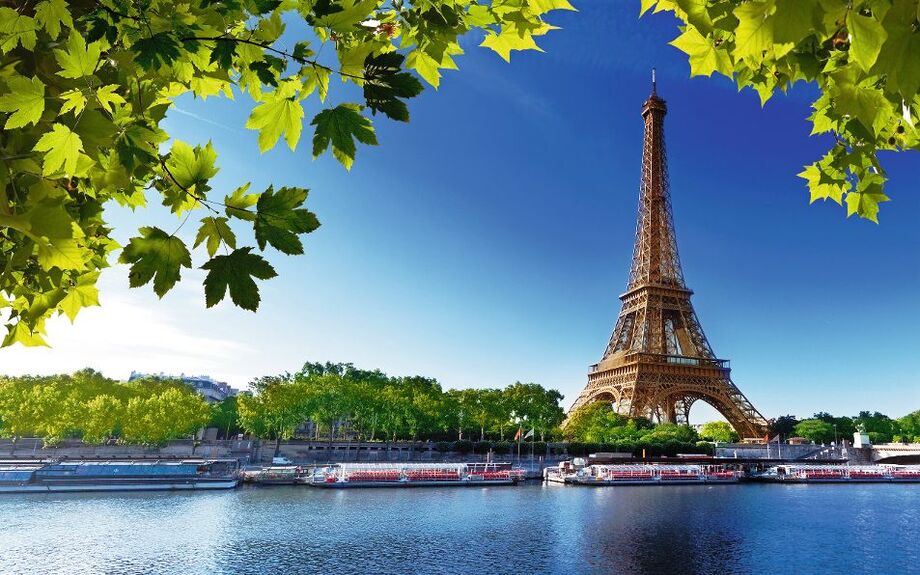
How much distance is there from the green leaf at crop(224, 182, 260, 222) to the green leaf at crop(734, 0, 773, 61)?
165 centimetres

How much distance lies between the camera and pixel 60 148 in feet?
5.51

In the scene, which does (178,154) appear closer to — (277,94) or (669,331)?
(277,94)

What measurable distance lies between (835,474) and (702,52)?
81.6 meters

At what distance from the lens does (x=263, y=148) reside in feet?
6.70

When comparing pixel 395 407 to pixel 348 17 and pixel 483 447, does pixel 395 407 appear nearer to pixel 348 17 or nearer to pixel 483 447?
pixel 483 447

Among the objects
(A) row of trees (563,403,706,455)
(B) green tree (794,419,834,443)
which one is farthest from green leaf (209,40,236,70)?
(B) green tree (794,419,834,443)

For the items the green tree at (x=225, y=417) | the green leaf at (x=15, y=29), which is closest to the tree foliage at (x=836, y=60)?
the green leaf at (x=15, y=29)

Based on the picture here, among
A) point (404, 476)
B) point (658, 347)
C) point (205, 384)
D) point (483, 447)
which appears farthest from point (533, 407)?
point (205, 384)

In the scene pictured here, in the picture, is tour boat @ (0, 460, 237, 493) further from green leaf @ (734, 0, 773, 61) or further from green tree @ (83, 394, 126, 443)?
green leaf @ (734, 0, 773, 61)

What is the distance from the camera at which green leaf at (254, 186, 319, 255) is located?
5.85 ft

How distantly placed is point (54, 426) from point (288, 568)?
47143 millimetres

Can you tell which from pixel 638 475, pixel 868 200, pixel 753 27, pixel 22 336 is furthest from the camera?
pixel 638 475

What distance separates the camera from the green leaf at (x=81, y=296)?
8.79ft

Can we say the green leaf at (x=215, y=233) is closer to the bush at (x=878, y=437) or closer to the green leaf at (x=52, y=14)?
the green leaf at (x=52, y=14)
